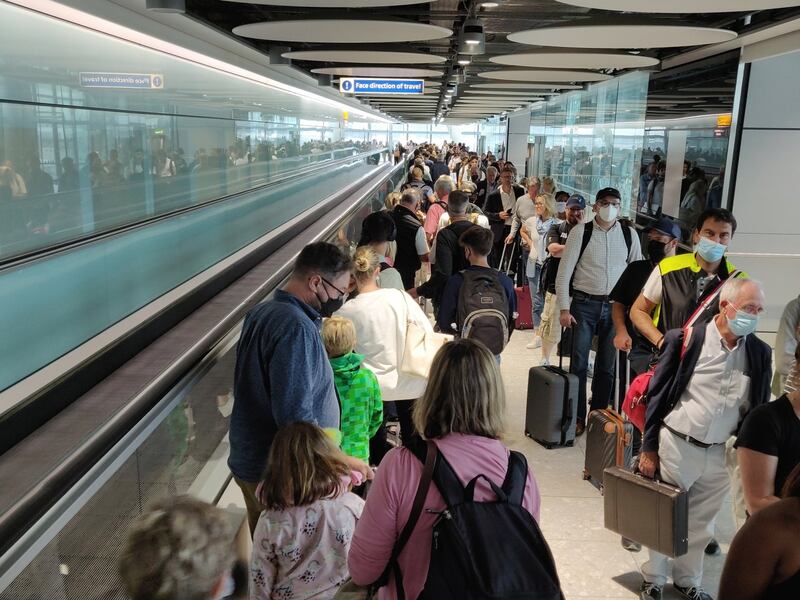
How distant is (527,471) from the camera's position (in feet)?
7.63

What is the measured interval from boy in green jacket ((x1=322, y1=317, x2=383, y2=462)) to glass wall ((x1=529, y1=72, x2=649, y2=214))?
30.9 ft

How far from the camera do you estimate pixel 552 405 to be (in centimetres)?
605

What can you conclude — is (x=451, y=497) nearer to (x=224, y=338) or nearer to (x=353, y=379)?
(x=353, y=379)

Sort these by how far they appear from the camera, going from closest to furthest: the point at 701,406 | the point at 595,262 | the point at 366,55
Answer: the point at 701,406 → the point at 595,262 → the point at 366,55

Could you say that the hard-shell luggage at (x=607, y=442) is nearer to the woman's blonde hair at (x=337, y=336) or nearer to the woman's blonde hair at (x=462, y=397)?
the woman's blonde hair at (x=337, y=336)

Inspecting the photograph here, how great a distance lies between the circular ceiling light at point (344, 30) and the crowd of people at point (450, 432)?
83.9 inches

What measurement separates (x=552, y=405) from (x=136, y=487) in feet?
12.0

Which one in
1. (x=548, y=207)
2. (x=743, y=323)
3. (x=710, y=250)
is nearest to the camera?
(x=743, y=323)

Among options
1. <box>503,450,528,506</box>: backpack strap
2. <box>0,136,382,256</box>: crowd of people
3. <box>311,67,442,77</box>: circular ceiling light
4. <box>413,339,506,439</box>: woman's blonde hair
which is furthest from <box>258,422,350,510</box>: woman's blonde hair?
<box>311,67,442,77</box>: circular ceiling light

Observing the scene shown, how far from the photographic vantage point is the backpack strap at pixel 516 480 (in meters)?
2.23

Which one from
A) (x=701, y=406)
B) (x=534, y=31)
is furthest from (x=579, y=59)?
(x=701, y=406)

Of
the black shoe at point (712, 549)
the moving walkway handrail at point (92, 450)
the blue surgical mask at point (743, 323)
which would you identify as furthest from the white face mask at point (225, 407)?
the black shoe at point (712, 549)

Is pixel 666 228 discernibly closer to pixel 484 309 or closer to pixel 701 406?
pixel 484 309

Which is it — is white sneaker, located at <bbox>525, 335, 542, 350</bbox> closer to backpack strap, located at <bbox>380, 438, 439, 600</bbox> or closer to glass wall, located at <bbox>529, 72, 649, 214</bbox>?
glass wall, located at <bbox>529, 72, 649, 214</bbox>
